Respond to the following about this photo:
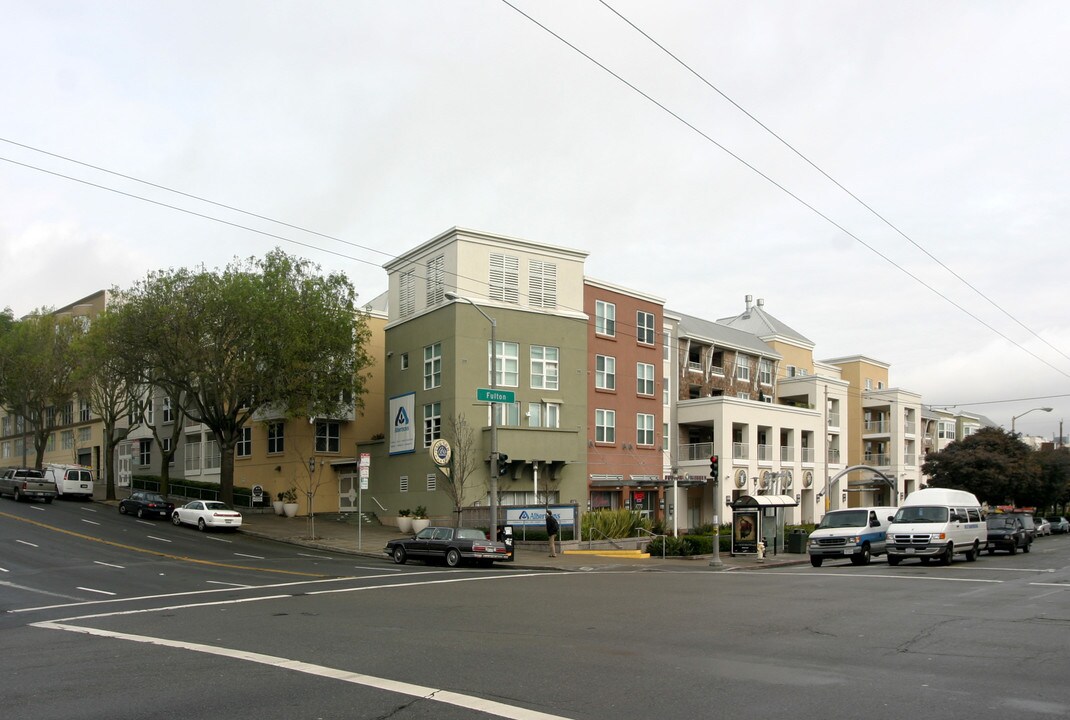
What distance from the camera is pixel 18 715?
8523 mm

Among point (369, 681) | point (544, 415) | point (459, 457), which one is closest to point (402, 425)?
point (459, 457)

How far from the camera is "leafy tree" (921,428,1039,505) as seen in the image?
59750 millimetres

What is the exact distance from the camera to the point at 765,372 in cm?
6394

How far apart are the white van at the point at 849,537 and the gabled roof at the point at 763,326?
116ft

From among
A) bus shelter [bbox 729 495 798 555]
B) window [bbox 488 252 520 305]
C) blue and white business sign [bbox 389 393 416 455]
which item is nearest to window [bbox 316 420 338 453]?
blue and white business sign [bbox 389 393 416 455]

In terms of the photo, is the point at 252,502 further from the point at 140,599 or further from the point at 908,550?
the point at 908,550

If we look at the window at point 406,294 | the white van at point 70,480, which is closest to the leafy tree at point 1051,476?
the window at point 406,294

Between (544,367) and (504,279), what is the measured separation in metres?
4.73

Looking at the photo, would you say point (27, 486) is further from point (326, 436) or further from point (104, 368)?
point (326, 436)

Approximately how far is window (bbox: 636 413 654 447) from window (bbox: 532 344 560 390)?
7.30 meters

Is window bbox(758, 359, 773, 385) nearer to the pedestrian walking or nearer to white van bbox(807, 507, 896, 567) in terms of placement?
white van bbox(807, 507, 896, 567)

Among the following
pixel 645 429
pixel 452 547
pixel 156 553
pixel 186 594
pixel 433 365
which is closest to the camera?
pixel 186 594

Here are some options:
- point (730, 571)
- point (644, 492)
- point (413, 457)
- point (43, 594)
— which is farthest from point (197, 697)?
point (644, 492)

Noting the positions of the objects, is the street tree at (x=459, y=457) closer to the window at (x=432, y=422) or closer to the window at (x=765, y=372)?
the window at (x=432, y=422)
